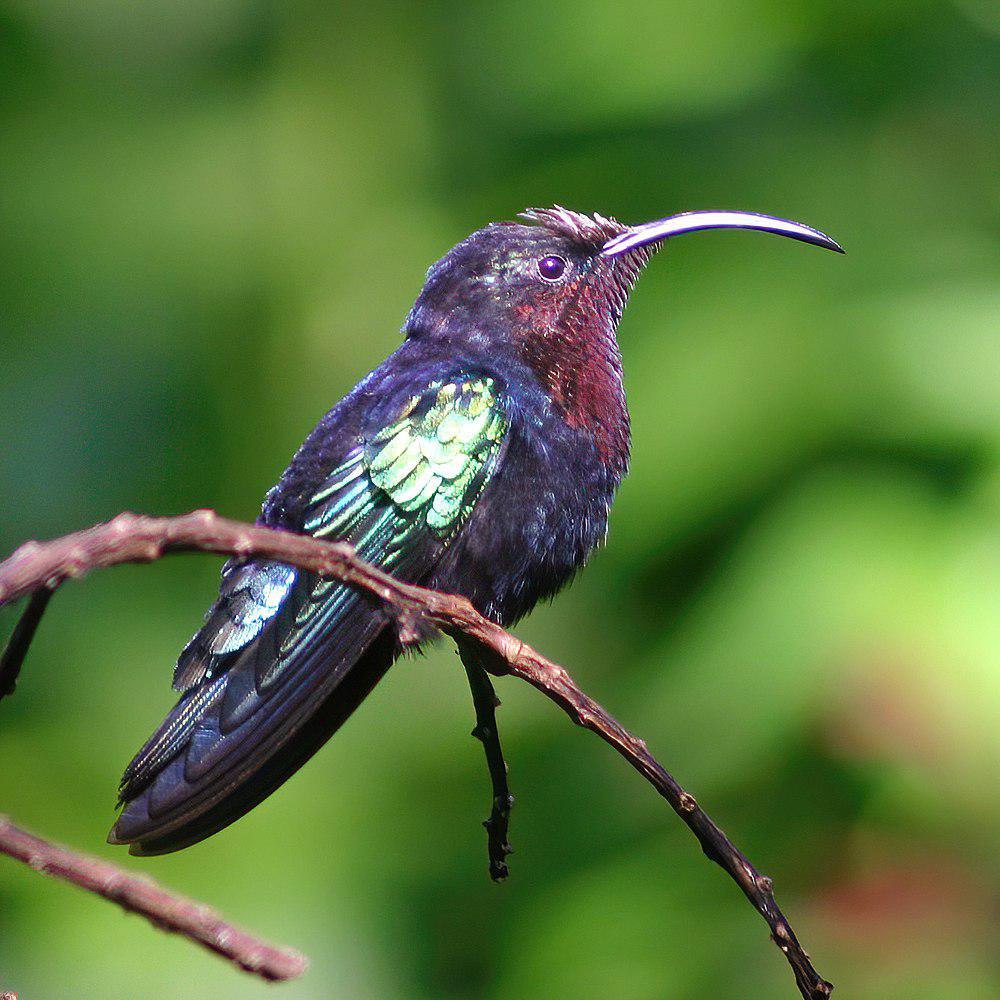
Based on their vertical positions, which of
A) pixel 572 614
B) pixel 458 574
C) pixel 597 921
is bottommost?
pixel 597 921

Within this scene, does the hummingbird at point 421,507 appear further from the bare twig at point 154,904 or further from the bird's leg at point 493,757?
the bare twig at point 154,904

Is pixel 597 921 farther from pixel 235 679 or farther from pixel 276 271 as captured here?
pixel 276 271

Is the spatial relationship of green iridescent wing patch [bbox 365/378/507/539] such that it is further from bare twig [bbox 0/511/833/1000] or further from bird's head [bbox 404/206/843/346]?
bare twig [bbox 0/511/833/1000]

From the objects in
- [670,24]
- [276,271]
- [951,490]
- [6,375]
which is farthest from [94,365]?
[951,490]

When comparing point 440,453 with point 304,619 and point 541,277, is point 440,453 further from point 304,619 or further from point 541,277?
point 541,277

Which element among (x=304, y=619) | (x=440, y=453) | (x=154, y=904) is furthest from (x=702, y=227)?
(x=154, y=904)
